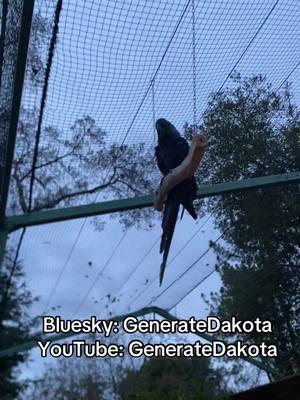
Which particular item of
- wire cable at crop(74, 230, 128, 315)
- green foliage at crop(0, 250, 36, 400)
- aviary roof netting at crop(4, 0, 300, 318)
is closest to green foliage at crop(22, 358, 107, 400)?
green foliage at crop(0, 250, 36, 400)

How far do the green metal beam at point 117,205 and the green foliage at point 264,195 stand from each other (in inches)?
11.1

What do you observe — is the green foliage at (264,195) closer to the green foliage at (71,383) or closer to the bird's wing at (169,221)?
the bird's wing at (169,221)

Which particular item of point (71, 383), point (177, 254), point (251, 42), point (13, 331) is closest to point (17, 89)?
point (251, 42)

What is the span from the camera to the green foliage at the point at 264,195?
10.9ft

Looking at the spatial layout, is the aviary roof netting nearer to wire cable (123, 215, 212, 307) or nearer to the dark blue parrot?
wire cable (123, 215, 212, 307)

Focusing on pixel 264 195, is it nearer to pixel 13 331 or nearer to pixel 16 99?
pixel 16 99

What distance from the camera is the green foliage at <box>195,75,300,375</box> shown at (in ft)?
10.9

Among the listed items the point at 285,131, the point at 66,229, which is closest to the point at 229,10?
the point at 285,131

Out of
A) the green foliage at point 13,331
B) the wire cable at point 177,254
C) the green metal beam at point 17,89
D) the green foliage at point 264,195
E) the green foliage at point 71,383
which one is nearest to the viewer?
the green metal beam at point 17,89

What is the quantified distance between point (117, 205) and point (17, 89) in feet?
3.07

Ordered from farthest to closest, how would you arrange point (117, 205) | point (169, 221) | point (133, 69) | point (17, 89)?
point (117, 205) < point (133, 69) < point (17, 89) < point (169, 221)

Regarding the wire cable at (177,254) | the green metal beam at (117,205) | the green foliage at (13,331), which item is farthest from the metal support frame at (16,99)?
the green foliage at (13,331)

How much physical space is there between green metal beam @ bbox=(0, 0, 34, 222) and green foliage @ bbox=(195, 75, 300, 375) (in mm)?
1173

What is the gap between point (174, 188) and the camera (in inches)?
91.7
